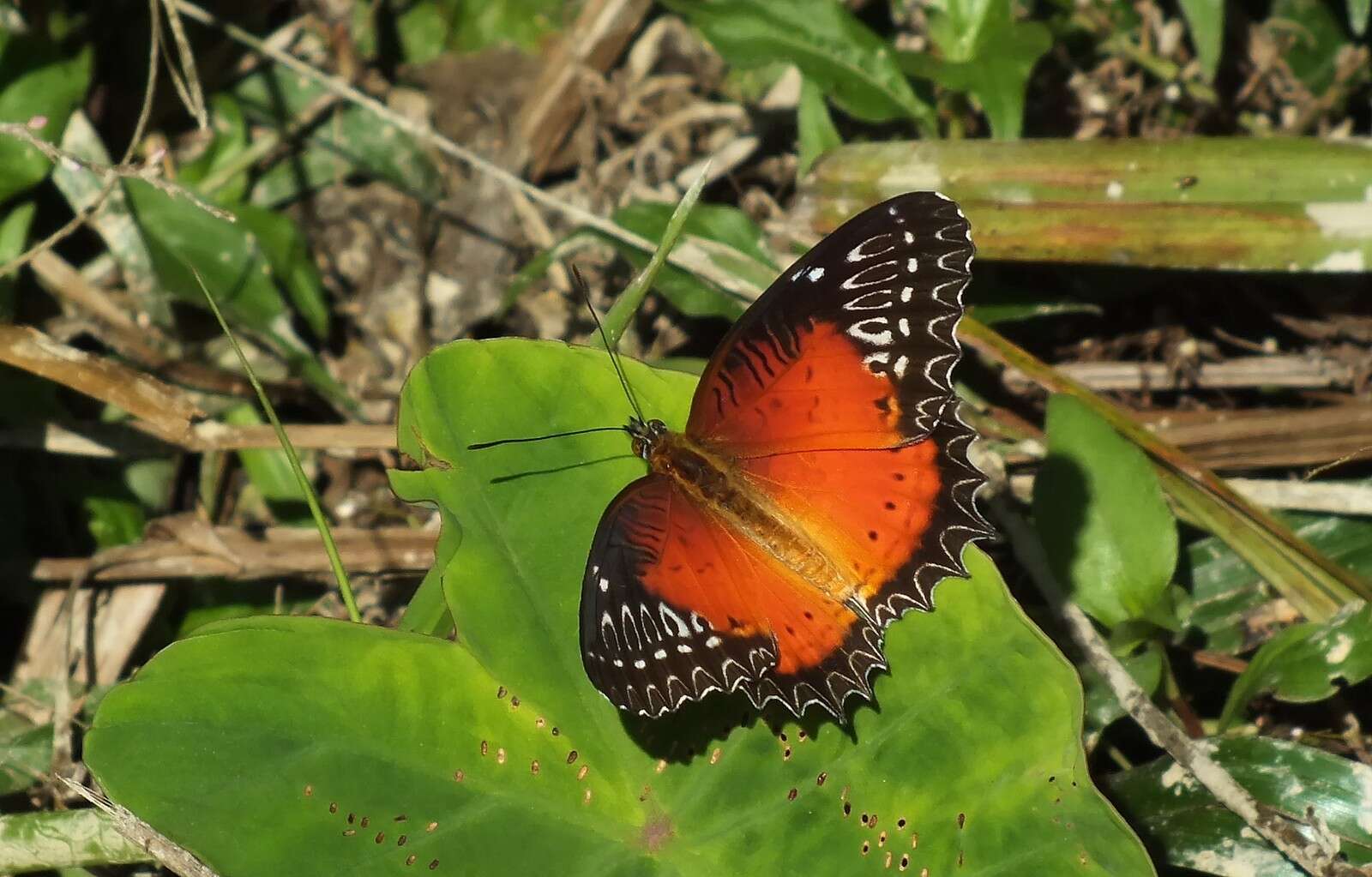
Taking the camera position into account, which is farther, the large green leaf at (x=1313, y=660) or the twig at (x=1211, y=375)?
the twig at (x=1211, y=375)

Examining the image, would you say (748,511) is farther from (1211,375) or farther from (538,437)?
(1211,375)

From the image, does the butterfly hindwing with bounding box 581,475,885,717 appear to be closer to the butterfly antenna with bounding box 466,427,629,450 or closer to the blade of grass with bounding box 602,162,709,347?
the butterfly antenna with bounding box 466,427,629,450

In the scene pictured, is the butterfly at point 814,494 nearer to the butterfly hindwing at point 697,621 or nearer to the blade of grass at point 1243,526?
the butterfly hindwing at point 697,621

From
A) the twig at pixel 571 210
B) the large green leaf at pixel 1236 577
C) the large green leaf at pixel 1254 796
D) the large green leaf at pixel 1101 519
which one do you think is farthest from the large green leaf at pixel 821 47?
the large green leaf at pixel 1254 796

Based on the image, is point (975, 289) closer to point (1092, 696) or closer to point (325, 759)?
point (1092, 696)

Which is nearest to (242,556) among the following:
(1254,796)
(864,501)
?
(864,501)

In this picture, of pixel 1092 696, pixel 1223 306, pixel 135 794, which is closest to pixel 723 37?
pixel 1223 306

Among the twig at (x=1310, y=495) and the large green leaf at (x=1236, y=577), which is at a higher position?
the twig at (x=1310, y=495)
